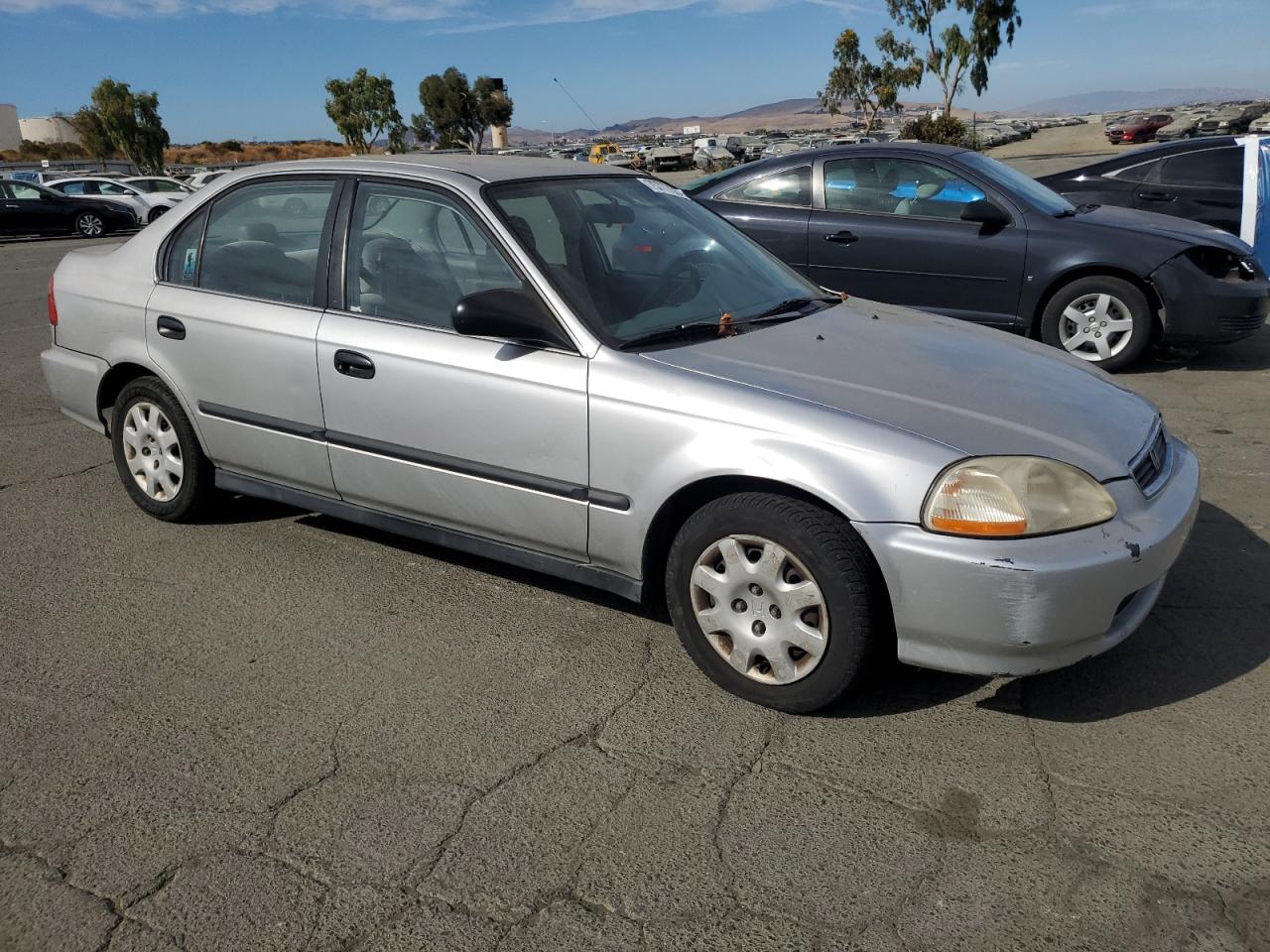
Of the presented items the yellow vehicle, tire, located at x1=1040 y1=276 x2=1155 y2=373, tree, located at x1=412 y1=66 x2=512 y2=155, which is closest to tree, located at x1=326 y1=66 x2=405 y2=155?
tree, located at x1=412 y1=66 x2=512 y2=155

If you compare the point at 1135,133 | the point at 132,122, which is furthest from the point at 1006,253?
the point at 132,122

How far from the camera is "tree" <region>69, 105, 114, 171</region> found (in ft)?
216

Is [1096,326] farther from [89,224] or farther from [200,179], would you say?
[200,179]

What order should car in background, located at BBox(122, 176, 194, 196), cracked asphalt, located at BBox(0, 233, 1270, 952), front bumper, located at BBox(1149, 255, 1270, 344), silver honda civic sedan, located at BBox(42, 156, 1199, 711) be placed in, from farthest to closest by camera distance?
car in background, located at BBox(122, 176, 194, 196)
front bumper, located at BBox(1149, 255, 1270, 344)
silver honda civic sedan, located at BBox(42, 156, 1199, 711)
cracked asphalt, located at BBox(0, 233, 1270, 952)

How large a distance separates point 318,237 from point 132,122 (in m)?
70.8

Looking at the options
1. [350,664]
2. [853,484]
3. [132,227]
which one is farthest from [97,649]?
[132,227]

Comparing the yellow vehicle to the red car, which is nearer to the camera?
the yellow vehicle

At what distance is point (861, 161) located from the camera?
761 centimetres

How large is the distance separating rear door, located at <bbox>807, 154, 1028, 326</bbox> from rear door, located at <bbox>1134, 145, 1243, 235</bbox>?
2.56 m

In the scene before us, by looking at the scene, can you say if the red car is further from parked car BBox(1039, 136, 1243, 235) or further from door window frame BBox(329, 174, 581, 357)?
door window frame BBox(329, 174, 581, 357)

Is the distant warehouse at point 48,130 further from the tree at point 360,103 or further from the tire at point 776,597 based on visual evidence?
the tire at point 776,597

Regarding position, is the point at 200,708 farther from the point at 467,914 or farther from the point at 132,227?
the point at 132,227

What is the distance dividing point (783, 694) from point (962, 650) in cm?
53

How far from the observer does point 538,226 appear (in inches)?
148
